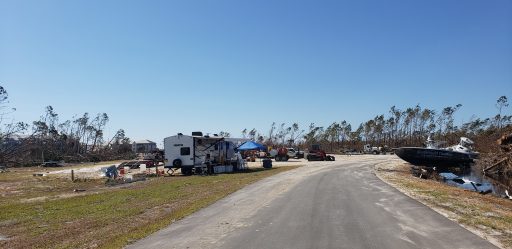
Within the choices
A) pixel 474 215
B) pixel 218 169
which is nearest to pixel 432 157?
pixel 218 169

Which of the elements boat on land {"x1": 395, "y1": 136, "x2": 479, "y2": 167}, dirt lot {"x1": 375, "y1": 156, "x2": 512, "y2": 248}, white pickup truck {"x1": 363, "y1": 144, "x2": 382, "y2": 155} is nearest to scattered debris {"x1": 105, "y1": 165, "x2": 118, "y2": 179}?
dirt lot {"x1": 375, "y1": 156, "x2": 512, "y2": 248}

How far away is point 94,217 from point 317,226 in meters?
8.36

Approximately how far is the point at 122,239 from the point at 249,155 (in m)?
53.7

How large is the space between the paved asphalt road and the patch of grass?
108 cm

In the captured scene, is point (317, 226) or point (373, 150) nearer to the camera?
point (317, 226)

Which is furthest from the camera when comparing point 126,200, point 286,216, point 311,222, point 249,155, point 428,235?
point 249,155

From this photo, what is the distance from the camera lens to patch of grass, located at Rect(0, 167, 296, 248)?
1178cm

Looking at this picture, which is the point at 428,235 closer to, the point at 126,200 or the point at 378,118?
the point at 126,200

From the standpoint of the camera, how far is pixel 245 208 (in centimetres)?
1557

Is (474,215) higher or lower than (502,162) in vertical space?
lower

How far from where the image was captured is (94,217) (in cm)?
1572

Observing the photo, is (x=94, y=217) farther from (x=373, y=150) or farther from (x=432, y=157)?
(x=373, y=150)

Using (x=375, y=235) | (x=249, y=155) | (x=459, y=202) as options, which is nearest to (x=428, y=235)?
(x=375, y=235)

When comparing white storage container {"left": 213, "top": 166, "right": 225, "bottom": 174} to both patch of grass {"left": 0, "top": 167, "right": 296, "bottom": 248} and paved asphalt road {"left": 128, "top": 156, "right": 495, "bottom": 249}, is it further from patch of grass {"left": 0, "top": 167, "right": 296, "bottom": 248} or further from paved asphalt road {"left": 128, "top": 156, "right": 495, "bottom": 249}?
paved asphalt road {"left": 128, "top": 156, "right": 495, "bottom": 249}
